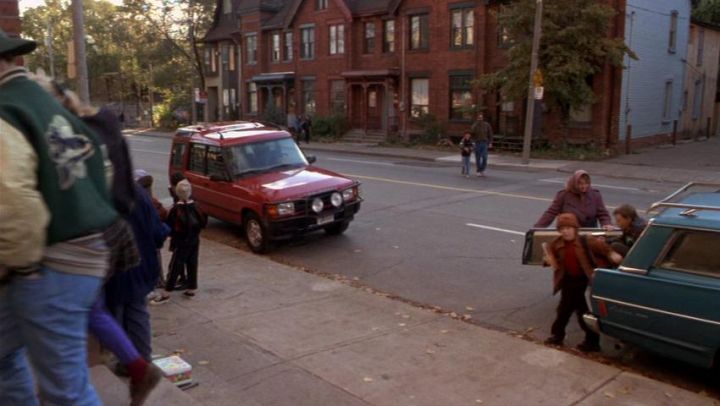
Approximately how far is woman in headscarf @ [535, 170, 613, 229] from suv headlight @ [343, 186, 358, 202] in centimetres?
365

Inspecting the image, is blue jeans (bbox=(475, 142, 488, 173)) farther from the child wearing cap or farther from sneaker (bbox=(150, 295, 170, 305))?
sneaker (bbox=(150, 295, 170, 305))

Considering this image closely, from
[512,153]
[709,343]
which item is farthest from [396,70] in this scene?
[709,343]

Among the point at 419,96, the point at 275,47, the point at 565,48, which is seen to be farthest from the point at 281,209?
the point at 275,47

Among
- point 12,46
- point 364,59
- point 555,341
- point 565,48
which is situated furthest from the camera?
point 364,59

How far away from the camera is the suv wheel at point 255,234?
1017cm

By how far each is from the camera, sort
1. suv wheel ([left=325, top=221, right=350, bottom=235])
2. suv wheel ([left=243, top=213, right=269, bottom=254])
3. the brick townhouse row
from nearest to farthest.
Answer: suv wheel ([left=243, top=213, right=269, bottom=254]), suv wheel ([left=325, top=221, right=350, bottom=235]), the brick townhouse row

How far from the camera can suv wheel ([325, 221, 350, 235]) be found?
11125mm

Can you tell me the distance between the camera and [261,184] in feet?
34.1

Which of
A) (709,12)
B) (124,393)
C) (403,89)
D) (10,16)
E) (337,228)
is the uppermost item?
(709,12)

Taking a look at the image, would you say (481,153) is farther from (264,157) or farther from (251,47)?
(251,47)

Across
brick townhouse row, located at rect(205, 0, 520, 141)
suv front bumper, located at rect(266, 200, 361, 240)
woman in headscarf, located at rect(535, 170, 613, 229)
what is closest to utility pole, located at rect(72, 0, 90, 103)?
suv front bumper, located at rect(266, 200, 361, 240)

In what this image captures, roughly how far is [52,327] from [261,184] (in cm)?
788

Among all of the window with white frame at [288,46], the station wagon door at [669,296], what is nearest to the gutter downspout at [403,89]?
the window with white frame at [288,46]

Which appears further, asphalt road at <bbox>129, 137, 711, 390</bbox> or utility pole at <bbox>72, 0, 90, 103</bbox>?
utility pole at <bbox>72, 0, 90, 103</bbox>
